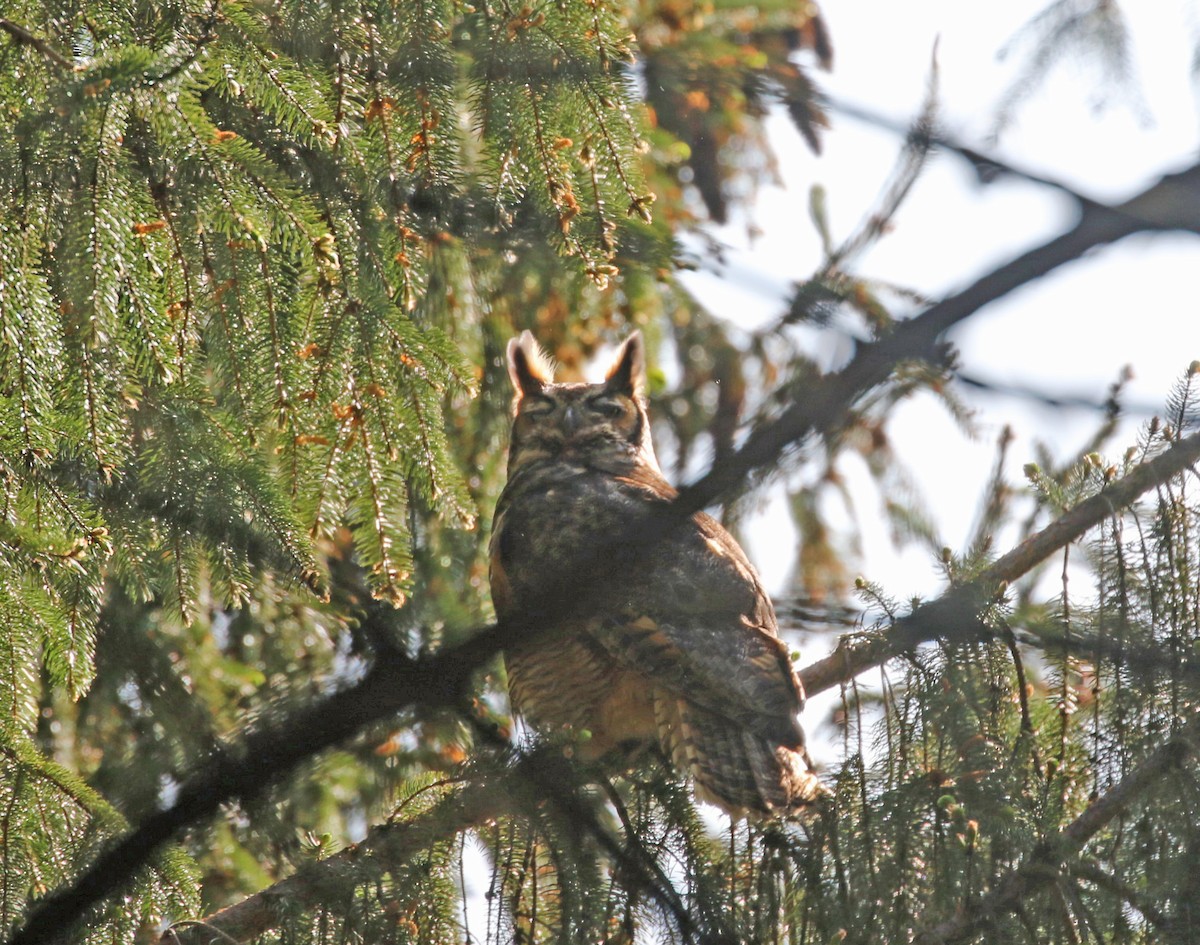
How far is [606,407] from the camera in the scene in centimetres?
332

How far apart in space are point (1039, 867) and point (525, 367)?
7.61 feet

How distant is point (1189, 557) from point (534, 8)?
1345 mm

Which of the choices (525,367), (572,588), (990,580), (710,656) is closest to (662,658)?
(710,656)

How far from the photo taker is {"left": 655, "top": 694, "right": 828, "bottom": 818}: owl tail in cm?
232

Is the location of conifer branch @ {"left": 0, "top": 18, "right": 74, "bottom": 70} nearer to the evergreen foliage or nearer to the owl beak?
the evergreen foliage

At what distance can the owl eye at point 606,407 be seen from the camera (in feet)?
10.8

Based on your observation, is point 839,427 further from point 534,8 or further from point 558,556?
point 558,556

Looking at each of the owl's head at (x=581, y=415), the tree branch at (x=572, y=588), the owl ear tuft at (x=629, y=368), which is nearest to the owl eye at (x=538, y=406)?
the owl's head at (x=581, y=415)

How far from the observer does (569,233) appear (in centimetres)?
197

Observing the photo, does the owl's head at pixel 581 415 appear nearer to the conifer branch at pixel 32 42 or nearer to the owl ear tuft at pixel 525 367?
the owl ear tuft at pixel 525 367

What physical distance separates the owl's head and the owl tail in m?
0.89

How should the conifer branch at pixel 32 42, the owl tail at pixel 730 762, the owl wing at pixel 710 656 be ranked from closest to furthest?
the conifer branch at pixel 32 42 → the owl tail at pixel 730 762 → the owl wing at pixel 710 656

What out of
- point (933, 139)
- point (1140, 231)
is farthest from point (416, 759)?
point (1140, 231)

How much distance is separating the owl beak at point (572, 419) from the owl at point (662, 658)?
62mm
